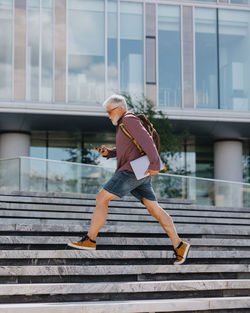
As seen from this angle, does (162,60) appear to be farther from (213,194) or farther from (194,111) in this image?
(213,194)

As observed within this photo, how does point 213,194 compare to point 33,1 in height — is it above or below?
below

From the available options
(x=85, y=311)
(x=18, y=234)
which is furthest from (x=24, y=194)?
(x=85, y=311)

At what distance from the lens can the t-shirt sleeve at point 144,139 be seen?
210 inches

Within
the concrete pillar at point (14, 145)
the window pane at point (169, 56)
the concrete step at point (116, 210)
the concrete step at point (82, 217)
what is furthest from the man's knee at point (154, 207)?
the concrete pillar at point (14, 145)

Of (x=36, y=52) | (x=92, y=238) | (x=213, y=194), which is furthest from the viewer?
(x=36, y=52)

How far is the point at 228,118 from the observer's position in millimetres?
20828

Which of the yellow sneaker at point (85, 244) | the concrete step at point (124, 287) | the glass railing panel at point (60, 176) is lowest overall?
the concrete step at point (124, 287)

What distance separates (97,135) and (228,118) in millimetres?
5707

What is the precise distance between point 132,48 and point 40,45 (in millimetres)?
3577

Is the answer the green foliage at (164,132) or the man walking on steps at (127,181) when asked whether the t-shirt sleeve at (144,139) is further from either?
the green foliage at (164,132)

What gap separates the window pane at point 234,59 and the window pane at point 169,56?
1764mm

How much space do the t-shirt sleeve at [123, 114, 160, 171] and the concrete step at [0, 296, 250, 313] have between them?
1.36 m

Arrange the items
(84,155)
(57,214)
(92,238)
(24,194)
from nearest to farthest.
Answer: (92,238) → (57,214) → (24,194) → (84,155)

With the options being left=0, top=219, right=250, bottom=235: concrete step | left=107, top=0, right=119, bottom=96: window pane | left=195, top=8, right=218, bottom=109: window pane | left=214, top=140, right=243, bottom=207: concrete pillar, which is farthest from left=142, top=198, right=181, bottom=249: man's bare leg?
left=214, top=140, right=243, bottom=207: concrete pillar
